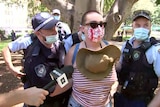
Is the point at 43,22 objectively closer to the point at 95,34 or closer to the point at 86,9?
the point at 95,34

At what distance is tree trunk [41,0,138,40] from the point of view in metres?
6.74

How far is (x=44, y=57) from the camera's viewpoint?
8.20 ft

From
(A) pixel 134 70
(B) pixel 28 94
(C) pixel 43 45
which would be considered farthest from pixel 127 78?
(B) pixel 28 94

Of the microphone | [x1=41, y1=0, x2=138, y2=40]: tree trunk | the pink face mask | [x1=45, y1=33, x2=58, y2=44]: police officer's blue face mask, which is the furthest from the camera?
[x1=41, y1=0, x2=138, y2=40]: tree trunk

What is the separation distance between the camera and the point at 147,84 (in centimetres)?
248

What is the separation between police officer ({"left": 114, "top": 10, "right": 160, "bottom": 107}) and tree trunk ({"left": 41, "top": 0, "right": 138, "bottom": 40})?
399cm

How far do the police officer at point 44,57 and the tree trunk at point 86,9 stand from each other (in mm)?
4101

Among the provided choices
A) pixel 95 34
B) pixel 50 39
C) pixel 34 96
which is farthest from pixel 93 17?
pixel 34 96

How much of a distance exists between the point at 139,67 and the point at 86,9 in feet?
15.0

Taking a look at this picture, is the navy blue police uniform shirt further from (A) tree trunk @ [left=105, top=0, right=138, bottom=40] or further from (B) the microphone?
(A) tree trunk @ [left=105, top=0, right=138, bottom=40]

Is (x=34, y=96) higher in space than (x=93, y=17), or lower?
lower

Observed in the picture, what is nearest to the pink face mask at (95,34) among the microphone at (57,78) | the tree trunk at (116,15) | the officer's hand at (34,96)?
the microphone at (57,78)

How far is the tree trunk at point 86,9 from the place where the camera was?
6742 mm

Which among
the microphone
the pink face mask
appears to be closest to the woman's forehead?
the pink face mask
